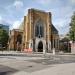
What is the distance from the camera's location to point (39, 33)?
93.8m

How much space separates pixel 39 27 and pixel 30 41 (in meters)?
7.30

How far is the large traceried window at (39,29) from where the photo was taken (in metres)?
93.4

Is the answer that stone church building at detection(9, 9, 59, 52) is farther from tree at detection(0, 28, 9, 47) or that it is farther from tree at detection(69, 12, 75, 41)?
tree at detection(69, 12, 75, 41)

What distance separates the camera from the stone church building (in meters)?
91.6

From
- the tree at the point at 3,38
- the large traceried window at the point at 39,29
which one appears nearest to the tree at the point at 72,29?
the large traceried window at the point at 39,29

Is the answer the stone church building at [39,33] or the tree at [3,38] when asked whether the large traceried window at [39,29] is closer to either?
the stone church building at [39,33]

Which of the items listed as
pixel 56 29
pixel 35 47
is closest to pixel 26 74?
pixel 35 47

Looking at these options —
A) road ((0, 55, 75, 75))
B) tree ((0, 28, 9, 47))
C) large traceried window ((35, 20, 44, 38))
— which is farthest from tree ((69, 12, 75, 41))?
tree ((0, 28, 9, 47))

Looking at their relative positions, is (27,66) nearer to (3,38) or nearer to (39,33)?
(39,33)

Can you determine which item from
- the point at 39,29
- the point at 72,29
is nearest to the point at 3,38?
the point at 39,29

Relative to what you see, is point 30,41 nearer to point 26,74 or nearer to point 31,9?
point 31,9

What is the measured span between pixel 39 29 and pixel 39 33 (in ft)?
5.35

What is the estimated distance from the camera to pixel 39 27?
94062 millimetres

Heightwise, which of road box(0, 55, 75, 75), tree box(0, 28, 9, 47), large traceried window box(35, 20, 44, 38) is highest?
large traceried window box(35, 20, 44, 38)
